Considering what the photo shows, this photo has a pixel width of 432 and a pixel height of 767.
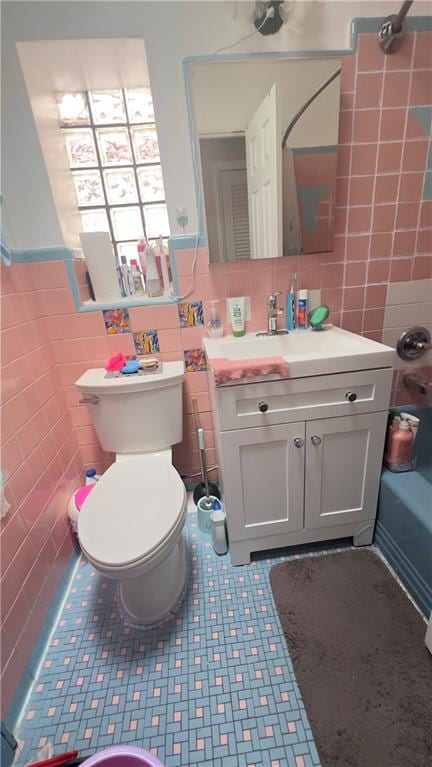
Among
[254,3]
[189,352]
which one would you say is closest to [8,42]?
[254,3]

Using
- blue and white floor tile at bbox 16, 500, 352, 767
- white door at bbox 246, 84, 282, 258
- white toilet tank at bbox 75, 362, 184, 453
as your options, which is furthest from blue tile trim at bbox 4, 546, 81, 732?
white door at bbox 246, 84, 282, 258

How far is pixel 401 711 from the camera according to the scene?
Answer: 85 cm

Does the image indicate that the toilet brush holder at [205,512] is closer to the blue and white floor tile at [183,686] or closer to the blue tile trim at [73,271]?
the blue and white floor tile at [183,686]

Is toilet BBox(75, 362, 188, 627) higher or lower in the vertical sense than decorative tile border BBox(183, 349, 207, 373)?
lower

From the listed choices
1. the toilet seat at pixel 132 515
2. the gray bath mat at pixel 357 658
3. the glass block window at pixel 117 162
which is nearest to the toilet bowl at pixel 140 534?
the toilet seat at pixel 132 515

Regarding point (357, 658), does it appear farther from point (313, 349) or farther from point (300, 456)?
point (313, 349)

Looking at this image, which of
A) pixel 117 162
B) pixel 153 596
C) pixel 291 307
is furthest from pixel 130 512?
pixel 117 162

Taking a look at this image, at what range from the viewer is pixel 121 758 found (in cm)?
68

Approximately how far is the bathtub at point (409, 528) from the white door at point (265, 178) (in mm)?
1030

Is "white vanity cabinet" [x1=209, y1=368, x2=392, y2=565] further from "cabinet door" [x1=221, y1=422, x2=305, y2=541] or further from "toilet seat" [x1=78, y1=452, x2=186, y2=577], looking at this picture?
"toilet seat" [x1=78, y1=452, x2=186, y2=577]

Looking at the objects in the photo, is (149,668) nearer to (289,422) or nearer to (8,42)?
(289,422)

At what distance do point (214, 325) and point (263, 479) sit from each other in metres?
0.66

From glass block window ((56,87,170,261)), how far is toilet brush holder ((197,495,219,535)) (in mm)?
1164

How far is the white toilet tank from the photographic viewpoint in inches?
48.8
